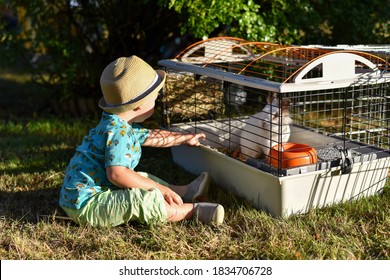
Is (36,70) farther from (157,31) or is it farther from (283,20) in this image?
(283,20)

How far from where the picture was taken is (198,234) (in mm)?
3113

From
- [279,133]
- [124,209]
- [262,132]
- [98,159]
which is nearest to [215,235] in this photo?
[124,209]

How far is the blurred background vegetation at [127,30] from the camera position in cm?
506

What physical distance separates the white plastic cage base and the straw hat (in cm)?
63

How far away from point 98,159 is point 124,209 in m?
0.33

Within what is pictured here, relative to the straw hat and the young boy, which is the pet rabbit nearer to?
the young boy

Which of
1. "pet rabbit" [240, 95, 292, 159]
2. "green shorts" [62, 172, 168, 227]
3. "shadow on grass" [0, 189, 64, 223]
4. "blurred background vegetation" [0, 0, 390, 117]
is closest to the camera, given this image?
"green shorts" [62, 172, 168, 227]

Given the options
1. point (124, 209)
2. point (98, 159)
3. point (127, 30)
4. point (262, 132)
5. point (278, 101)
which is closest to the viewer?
point (124, 209)

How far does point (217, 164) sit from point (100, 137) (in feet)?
2.57

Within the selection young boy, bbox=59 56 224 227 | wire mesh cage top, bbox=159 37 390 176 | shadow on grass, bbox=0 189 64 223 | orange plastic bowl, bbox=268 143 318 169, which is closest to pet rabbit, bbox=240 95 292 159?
wire mesh cage top, bbox=159 37 390 176

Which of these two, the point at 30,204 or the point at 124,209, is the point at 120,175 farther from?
the point at 30,204

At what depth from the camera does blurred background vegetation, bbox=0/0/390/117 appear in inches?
199

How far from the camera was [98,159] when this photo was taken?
3338 millimetres
